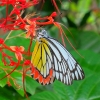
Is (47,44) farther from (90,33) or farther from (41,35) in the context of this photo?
(90,33)

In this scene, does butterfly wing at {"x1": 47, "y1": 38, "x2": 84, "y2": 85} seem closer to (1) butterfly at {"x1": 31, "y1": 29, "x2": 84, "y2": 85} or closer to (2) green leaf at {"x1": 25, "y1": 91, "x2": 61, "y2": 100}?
(1) butterfly at {"x1": 31, "y1": 29, "x2": 84, "y2": 85}

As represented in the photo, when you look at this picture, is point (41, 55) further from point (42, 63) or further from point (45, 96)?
point (45, 96)

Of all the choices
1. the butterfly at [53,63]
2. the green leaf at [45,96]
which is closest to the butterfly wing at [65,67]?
the butterfly at [53,63]

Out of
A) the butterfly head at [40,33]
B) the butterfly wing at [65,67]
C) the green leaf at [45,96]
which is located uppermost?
the butterfly head at [40,33]

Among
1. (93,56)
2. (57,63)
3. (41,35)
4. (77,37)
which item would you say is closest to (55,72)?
(57,63)

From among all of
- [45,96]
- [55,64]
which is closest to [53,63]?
[55,64]

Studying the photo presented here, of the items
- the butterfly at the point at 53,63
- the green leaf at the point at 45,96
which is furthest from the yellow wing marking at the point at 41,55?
the green leaf at the point at 45,96

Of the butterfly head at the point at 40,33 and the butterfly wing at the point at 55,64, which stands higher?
the butterfly head at the point at 40,33

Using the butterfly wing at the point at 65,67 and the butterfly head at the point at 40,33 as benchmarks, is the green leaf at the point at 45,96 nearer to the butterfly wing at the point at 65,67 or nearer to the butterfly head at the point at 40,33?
the butterfly wing at the point at 65,67
